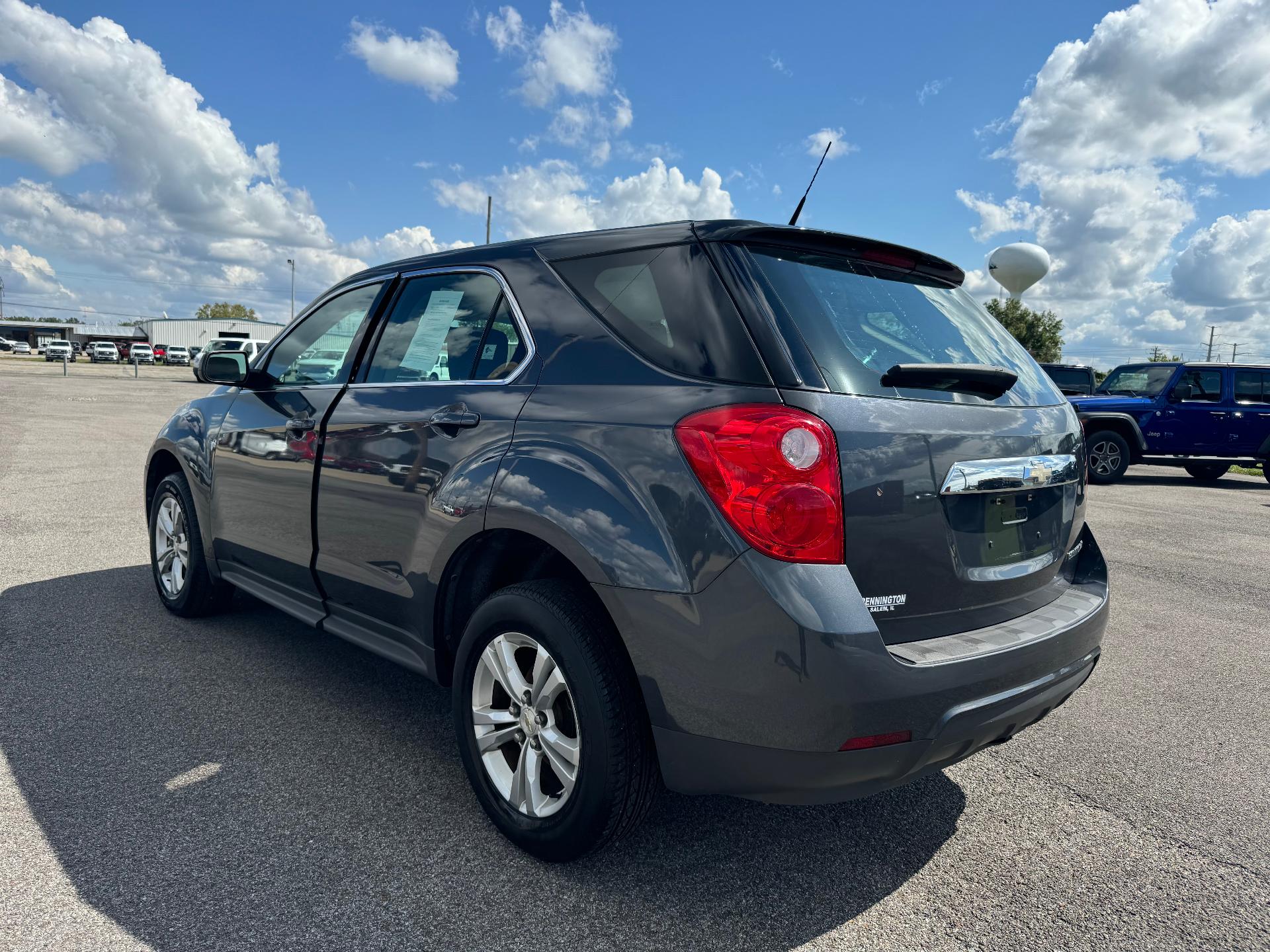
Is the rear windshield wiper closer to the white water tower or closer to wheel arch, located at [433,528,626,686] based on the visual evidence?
wheel arch, located at [433,528,626,686]

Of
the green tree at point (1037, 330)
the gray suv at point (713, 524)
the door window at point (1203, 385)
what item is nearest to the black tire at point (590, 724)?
the gray suv at point (713, 524)

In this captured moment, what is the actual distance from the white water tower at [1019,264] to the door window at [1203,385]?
19.8 meters

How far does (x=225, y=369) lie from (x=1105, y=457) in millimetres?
13280

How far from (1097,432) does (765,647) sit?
44.4 feet

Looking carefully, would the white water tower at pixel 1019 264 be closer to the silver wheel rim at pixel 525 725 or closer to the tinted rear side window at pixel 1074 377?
the tinted rear side window at pixel 1074 377

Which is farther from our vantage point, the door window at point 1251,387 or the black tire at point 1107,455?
the door window at point 1251,387

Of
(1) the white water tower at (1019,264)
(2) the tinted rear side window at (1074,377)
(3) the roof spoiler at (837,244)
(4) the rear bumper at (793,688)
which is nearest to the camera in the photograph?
(4) the rear bumper at (793,688)

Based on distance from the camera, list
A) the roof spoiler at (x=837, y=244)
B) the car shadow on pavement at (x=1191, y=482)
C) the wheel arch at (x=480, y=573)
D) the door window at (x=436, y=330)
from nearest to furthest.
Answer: the roof spoiler at (x=837, y=244), the wheel arch at (x=480, y=573), the door window at (x=436, y=330), the car shadow on pavement at (x=1191, y=482)

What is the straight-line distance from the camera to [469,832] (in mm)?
2602

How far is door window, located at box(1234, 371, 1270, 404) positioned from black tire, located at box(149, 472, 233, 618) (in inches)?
587

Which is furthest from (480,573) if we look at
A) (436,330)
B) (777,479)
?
(777,479)

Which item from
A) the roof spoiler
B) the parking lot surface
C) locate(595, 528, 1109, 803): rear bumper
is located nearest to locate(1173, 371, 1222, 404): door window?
the parking lot surface

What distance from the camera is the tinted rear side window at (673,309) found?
2168mm

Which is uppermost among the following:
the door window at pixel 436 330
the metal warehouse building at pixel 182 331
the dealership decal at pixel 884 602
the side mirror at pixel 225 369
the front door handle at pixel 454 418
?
the metal warehouse building at pixel 182 331
